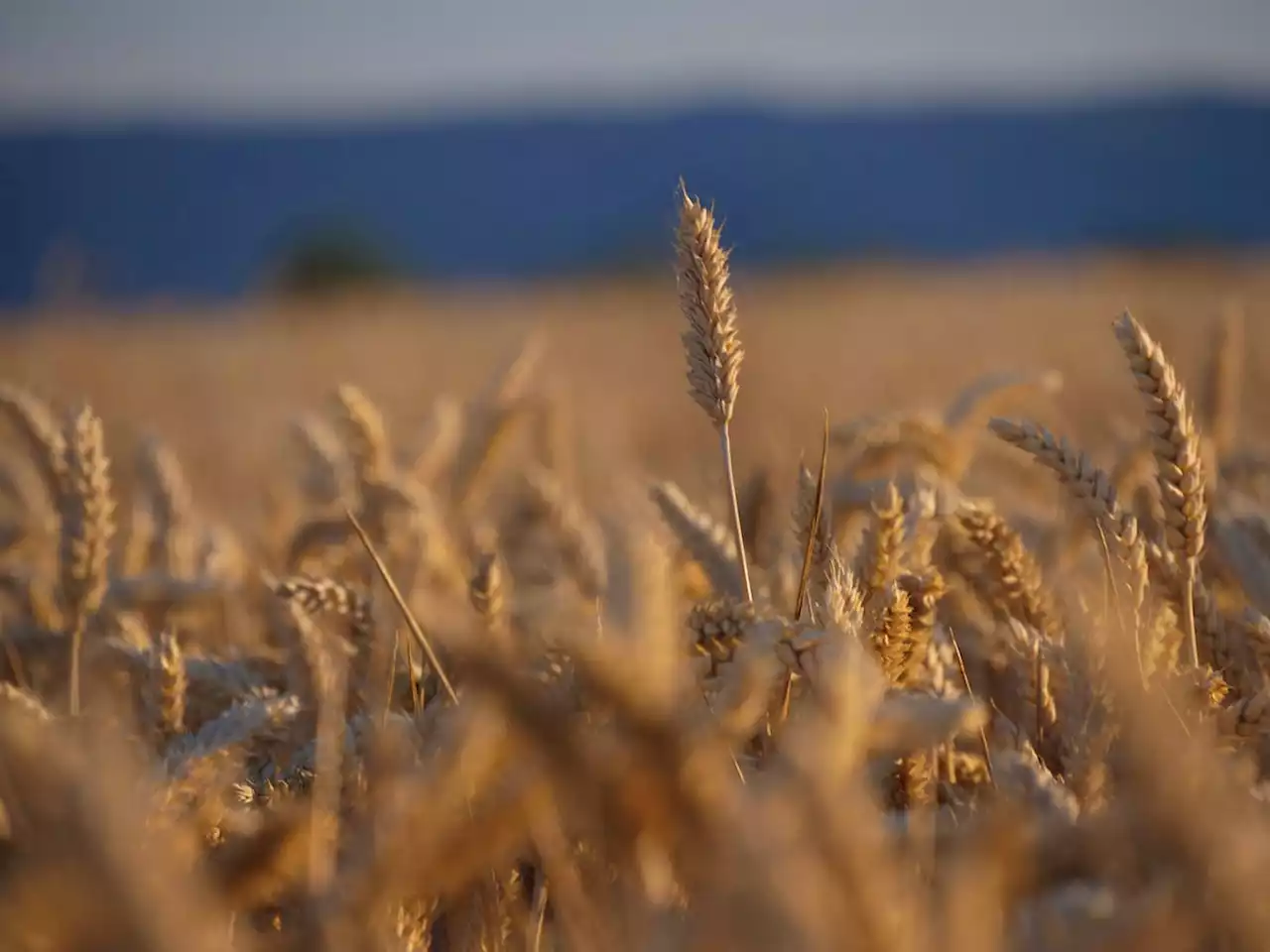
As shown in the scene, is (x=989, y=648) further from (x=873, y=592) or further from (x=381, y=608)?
(x=381, y=608)

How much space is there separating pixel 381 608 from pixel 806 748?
94cm

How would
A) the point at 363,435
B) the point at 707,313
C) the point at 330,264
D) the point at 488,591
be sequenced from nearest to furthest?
the point at 707,313 < the point at 488,591 < the point at 363,435 < the point at 330,264

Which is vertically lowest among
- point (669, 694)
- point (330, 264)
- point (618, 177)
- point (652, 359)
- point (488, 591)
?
point (669, 694)

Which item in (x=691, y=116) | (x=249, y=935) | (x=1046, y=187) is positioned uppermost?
(x=691, y=116)

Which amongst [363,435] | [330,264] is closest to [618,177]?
[330,264]

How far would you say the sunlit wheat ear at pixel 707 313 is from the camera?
36.9 inches

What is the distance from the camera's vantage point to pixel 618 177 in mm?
73812

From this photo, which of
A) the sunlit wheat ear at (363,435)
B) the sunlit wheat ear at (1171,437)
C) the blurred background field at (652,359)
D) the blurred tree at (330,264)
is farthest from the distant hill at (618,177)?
the sunlit wheat ear at (1171,437)

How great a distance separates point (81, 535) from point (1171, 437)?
3.53 feet

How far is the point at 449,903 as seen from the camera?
0.84 m

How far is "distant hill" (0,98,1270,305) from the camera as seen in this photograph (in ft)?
198

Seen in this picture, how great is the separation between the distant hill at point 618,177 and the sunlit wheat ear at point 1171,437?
167 ft

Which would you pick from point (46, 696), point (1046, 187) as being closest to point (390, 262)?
point (46, 696)

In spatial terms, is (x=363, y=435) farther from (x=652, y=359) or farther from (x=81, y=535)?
(x=652, y=359)
